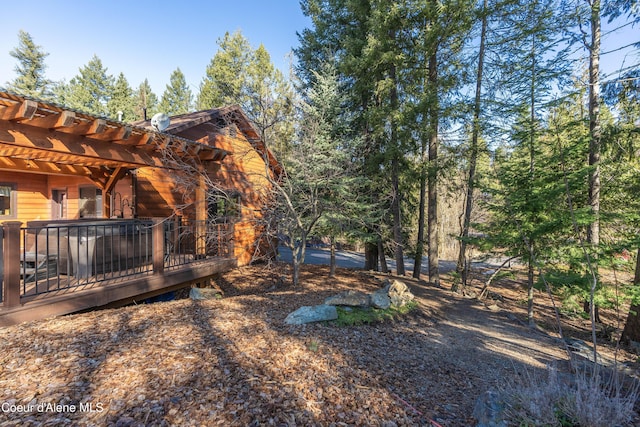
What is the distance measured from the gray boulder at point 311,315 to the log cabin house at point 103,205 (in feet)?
9.28

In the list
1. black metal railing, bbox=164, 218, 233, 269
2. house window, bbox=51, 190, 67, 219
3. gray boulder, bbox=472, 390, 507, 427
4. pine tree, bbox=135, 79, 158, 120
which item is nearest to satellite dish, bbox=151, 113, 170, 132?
black metal railing, bbox=164, 218, 233, 269

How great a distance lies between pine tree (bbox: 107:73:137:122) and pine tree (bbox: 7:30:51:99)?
16.2 ft

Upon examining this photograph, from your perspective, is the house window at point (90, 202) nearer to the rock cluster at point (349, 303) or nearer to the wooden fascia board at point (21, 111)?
the wooden fascia board at point (21, 111)

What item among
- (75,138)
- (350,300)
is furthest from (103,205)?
(350,300)

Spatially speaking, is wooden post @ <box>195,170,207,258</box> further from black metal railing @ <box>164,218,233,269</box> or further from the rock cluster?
the rock cluster

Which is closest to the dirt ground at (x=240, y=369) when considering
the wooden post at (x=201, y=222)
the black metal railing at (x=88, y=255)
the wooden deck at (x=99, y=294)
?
the wooden deck at (x=99, y=294)

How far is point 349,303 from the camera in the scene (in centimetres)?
494

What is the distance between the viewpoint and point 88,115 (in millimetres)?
4445

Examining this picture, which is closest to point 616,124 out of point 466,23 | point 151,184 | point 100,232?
point 466,23

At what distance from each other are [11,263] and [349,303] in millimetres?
4564

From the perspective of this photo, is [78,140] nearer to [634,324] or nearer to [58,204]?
[58,204]

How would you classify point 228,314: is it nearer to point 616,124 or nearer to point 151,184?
point 151,184

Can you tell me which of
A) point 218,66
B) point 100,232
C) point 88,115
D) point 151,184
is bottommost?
point 100,232

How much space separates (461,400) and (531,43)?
9534 millimetres
